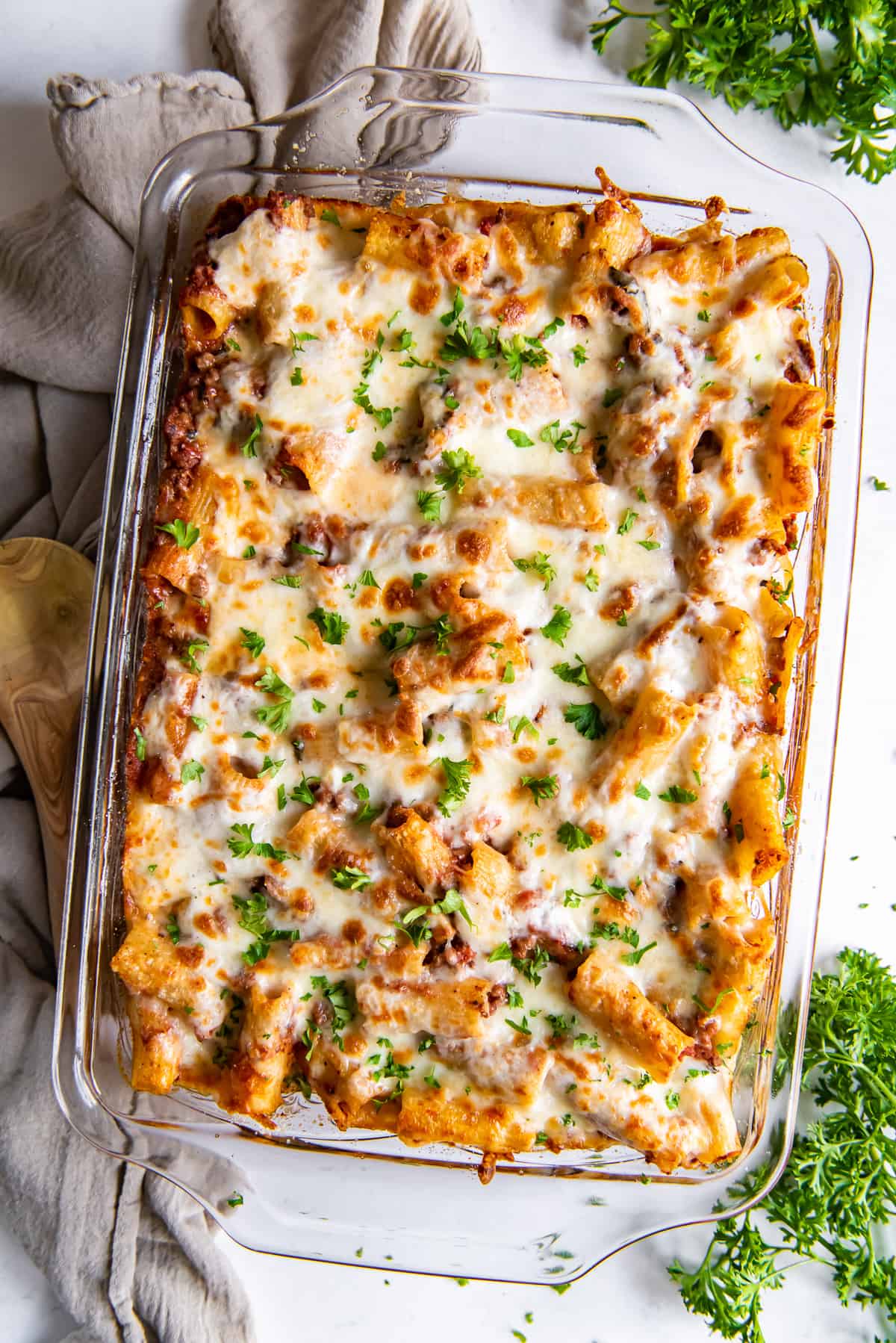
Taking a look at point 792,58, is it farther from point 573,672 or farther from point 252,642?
point 252,642

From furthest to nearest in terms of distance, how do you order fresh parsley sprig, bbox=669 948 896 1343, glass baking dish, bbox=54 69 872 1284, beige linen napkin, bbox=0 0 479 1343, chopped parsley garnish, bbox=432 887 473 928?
fresh parsley sprig, bbox=669 948 896 1343 → beige linen napkin, bbox=0 0 479 1343 → glass baking dish, bbox=54 69 872 1284 → chopped parsley garnish, bbox=432 887 473 928

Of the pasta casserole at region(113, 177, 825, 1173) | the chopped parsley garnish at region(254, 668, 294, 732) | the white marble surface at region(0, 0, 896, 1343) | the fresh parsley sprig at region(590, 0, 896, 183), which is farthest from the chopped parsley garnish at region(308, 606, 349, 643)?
the fresh parsley sprig at region(590, 0, 896, 183)

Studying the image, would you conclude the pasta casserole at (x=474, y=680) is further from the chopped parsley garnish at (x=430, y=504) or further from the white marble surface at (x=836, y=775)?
the white marble surface at (x=836, y=775)

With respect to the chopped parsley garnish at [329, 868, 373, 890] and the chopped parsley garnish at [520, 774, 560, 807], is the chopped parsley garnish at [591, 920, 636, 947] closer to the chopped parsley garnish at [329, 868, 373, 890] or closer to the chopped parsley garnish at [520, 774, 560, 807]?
the chopped parsley garnish at [520, 774, 560, 807]

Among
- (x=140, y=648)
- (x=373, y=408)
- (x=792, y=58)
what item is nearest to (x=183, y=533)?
(x=140, y=648)

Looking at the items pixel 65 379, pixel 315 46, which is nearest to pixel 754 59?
pixel 315 46

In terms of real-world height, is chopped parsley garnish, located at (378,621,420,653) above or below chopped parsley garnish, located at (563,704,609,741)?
above

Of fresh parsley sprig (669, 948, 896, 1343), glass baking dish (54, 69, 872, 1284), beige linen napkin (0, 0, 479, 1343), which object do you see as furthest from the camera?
fresh parsley sprig (669, 948, 896, 1343)

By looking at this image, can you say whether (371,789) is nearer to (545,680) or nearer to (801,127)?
(545,680)
